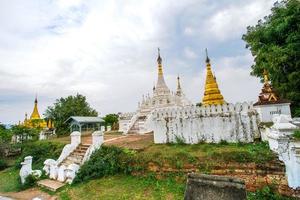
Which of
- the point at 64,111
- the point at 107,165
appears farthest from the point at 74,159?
the point at 64,111

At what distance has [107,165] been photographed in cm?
955

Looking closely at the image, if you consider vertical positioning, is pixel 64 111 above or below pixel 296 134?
above

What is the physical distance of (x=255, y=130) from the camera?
32.0 feet

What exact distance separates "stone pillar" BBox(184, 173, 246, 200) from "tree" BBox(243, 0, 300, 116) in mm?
12781

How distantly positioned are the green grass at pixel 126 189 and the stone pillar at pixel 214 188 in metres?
4.37

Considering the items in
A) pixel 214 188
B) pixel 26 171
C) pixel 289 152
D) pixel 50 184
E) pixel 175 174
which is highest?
pixel 214 188

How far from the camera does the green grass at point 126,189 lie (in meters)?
6.82

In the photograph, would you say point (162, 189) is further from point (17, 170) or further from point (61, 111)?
point (61, 111)

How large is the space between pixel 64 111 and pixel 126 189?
76.9ft

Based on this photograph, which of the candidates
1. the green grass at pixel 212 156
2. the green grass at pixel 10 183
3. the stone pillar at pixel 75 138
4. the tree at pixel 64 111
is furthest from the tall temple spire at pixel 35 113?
the green grass at pixel 212 156

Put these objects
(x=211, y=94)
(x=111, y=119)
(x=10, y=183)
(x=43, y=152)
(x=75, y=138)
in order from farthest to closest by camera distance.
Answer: (x=111, y=119) < (x=211, y=94) < (x=43, y=152) < (x=75, y=138) < (x=10, y=183)

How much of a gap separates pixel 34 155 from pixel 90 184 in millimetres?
9399

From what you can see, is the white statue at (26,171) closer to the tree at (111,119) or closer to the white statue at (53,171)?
the white statue at (53,171)

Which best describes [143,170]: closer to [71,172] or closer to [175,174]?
[175,174]
